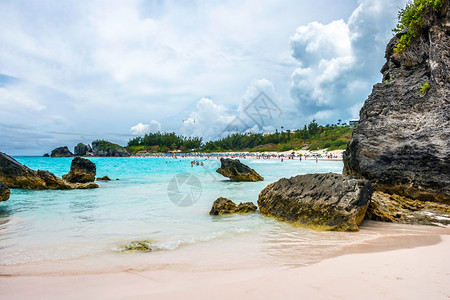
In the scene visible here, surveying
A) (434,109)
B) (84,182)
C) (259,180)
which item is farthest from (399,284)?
(84,182)

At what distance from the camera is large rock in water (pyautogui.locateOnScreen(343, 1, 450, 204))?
24.8ft

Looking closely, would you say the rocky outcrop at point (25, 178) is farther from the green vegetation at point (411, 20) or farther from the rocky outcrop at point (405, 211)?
the green vegetation at point (411, 20)

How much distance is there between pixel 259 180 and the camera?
22.2 m

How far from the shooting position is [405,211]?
760 cm

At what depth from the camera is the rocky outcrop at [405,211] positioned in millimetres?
7086

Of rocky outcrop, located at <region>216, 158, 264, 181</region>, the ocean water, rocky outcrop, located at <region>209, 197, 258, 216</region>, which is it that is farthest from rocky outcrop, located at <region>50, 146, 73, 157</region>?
rocky outcrop, located at <region>209, 197, 258, 216</region>

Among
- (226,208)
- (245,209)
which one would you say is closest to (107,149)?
(226,208)

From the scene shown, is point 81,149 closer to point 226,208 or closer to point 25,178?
point 25,178

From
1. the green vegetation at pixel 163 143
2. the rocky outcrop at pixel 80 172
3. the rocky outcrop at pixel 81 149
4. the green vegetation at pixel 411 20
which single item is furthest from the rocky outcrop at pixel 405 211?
the rocky outcrop at pixel 81 149

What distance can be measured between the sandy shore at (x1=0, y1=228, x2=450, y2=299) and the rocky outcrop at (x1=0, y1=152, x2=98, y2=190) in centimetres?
1463

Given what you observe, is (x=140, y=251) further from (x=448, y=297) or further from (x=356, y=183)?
(x=356, y=183)

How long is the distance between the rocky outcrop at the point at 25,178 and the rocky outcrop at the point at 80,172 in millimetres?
1583

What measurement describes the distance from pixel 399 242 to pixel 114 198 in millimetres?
13251

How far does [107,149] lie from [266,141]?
94.7 meters
